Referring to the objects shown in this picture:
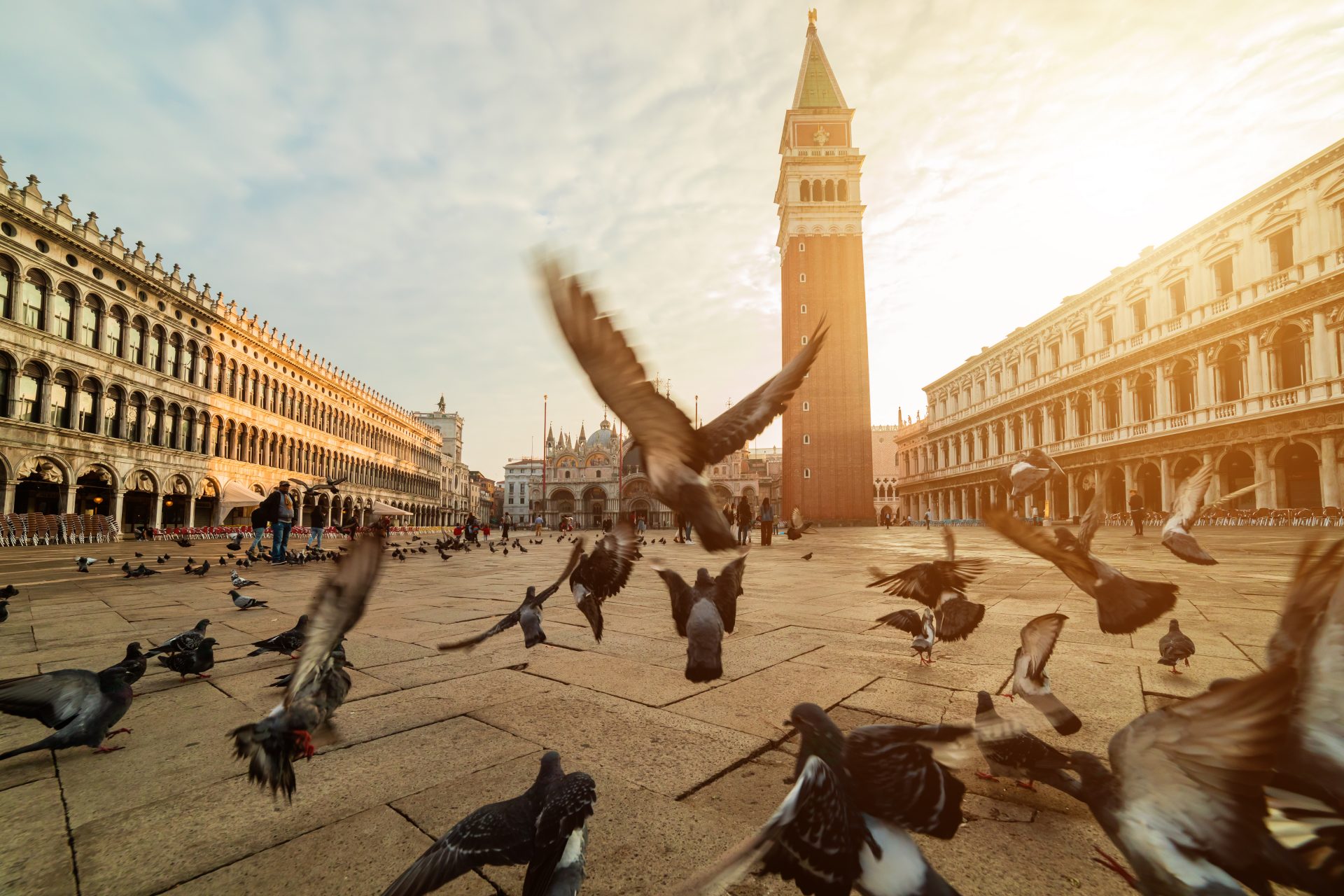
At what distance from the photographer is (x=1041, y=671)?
218 cm

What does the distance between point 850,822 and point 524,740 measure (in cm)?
154

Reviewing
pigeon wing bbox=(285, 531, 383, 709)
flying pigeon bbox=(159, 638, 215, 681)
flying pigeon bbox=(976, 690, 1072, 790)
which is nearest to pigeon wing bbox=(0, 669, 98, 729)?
flying pigeon bbox=(159, 638, 215, 681)

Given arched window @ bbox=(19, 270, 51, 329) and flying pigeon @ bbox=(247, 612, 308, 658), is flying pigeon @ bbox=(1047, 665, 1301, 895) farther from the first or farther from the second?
arched window @ bbox=(19, 270, 51, 329)

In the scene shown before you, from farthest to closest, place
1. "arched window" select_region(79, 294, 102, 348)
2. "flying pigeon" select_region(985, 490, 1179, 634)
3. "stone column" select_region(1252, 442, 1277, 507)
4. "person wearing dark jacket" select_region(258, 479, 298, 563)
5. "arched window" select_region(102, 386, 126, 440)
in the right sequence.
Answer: "arched window" select_region(102, 386, 126, 440), "arched window" select_region(79, 294, 102, 348), "stone column" select_region(1252, 442, 1277, 507), "person wearing dark jacket" select_region(258, 479, 298, 563), "flying pigeon" select_region(985, 490, 1179, 634)

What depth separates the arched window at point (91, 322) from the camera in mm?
27500

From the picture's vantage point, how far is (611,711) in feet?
8.66

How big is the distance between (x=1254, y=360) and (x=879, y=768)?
32.7 m

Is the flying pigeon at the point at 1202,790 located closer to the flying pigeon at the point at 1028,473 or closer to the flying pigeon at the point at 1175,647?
the flying pigeon at the point at 1028,473

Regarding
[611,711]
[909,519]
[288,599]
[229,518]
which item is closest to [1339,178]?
[611,711]

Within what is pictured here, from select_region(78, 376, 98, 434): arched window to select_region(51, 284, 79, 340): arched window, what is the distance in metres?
2.12

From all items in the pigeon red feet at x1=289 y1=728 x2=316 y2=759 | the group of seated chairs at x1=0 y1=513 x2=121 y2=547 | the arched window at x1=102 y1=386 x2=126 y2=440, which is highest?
the arched window at x1=102 y1=386 x2=126 y2=440

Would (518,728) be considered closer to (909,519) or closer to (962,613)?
(962,613)

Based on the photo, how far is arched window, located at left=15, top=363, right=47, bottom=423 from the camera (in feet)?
79.0

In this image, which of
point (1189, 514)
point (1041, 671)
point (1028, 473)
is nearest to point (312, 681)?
point (1041, 671)
